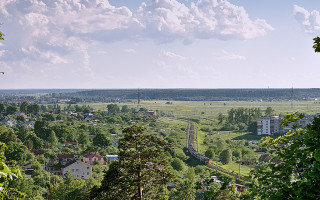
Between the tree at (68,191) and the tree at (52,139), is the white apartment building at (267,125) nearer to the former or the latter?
the tree at (52,139)

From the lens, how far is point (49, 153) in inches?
1414

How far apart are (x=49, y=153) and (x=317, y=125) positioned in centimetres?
3495

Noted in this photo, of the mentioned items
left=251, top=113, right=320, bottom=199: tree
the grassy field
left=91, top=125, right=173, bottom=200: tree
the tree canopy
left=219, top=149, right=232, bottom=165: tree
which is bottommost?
left=219, top=149, right=232, bottom=165: tree

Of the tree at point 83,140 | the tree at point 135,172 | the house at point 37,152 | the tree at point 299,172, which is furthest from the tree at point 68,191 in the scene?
the tree at point 83,140

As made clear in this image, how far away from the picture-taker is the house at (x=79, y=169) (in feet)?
98.8

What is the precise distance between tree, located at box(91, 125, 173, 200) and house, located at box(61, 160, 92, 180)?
21596 millimetres

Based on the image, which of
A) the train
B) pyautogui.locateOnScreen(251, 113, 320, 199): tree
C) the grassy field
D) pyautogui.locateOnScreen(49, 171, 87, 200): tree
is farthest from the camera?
the grassy field

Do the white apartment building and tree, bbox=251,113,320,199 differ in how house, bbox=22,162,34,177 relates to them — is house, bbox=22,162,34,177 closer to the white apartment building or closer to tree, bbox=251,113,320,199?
tree, bbox=251,113,320,199

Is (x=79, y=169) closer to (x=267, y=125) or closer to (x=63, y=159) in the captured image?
(x=63, y=159)

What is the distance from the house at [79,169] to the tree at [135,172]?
21596mm

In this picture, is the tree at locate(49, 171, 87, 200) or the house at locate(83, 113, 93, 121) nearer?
the tree at locate(49, 171, 87, 200)

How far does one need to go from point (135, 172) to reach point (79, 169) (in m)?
22.3

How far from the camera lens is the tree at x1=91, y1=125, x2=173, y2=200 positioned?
362 inches

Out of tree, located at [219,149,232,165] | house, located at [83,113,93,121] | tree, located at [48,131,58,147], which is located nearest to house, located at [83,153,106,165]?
tree, located at [48,131,58,147]
